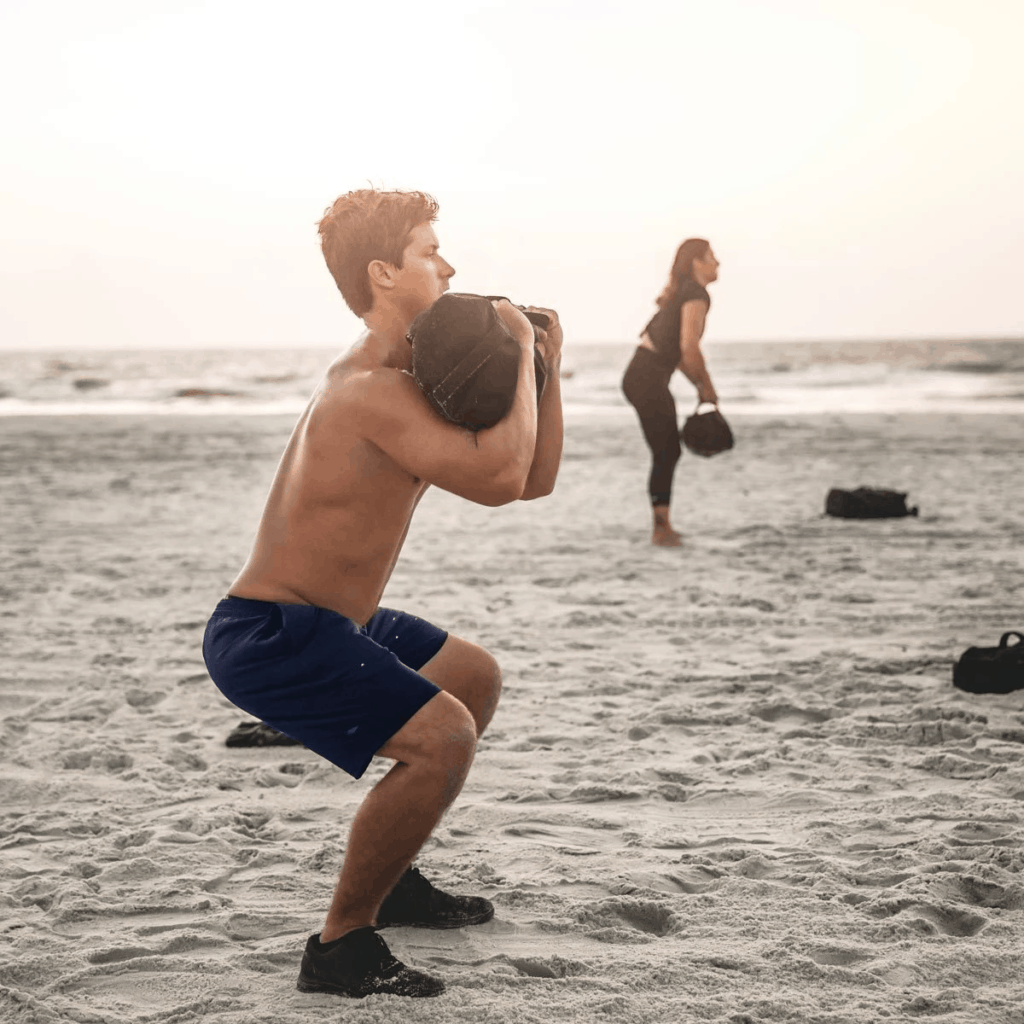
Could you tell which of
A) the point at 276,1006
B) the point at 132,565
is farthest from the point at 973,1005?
the point at 132,565

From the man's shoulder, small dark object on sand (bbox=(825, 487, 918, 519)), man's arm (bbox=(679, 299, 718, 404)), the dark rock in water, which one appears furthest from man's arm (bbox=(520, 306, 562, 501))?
the dark rock in water

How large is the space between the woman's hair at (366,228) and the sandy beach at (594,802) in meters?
1.55

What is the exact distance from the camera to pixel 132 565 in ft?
25.7

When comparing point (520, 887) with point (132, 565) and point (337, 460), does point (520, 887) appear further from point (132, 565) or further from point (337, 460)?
point (132, 565)

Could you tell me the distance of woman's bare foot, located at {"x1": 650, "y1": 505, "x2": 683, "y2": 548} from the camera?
8.23m

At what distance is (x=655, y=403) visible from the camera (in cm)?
783

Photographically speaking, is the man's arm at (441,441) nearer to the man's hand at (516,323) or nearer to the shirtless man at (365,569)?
the shirtless man at (365,569)

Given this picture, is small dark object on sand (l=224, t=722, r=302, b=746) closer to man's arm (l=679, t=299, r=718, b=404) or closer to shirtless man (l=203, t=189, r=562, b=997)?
shirtless man (l=203, t=189, r=562, b=997)

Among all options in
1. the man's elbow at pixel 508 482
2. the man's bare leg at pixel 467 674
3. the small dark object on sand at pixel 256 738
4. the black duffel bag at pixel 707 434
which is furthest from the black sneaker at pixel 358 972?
the black duffel bag at pixel 707 434

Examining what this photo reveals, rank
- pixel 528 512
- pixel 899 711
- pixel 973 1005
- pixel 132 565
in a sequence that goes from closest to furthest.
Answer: pixel 973 1005 → pixel 899 711 → pixel 132 565 → pixel 528 512

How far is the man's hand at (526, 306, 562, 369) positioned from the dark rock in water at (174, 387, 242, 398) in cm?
3101

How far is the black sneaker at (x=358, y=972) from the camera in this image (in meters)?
2.46

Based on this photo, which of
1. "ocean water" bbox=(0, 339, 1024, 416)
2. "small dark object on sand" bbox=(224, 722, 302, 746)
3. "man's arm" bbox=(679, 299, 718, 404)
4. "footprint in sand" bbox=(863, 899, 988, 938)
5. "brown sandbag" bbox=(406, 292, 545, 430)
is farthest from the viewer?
"ocean water" bbox=(0, 339, 1024, 416)

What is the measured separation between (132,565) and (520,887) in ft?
17.9
